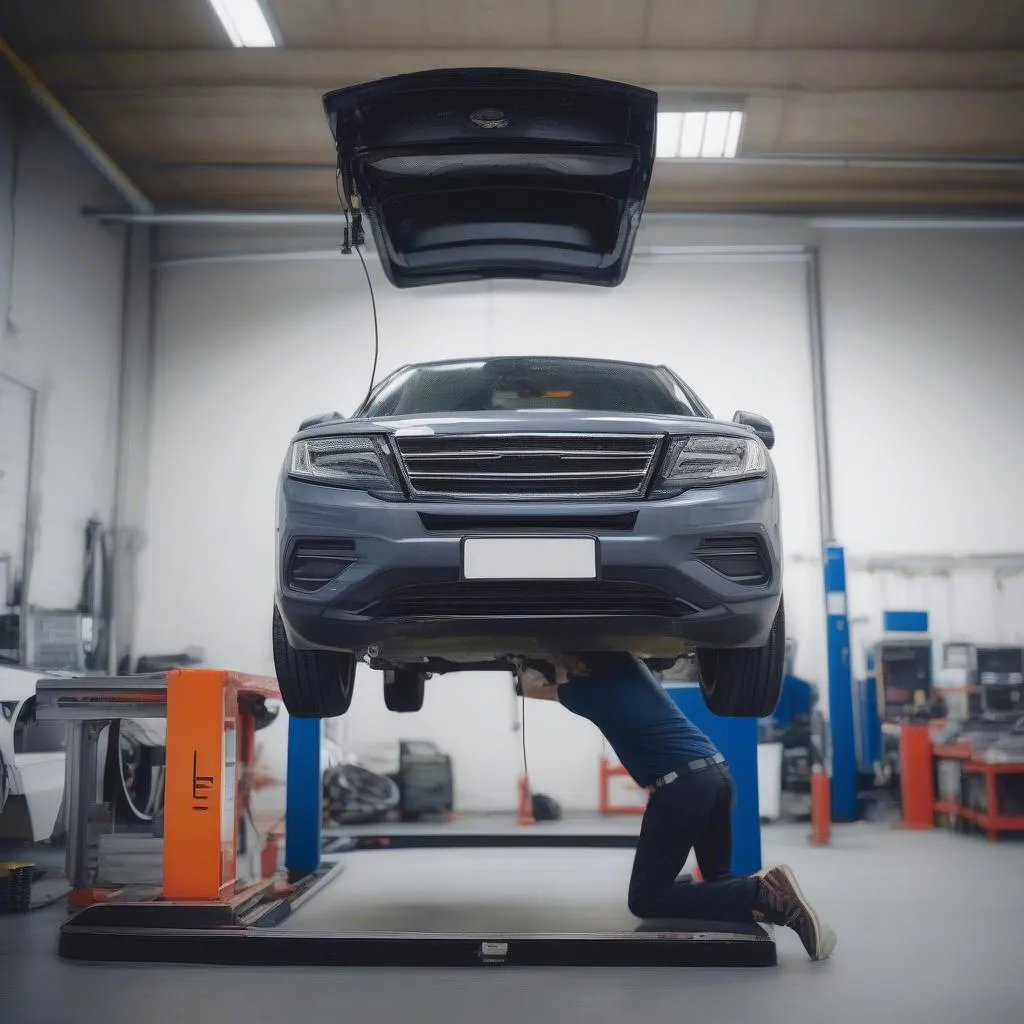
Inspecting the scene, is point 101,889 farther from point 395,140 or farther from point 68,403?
point 68,403

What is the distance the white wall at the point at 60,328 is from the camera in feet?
19.7

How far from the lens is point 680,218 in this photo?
767 cm

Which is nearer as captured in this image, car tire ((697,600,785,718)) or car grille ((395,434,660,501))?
car grille ((395,434,660,501))

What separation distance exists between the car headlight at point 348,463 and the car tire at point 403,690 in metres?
1.28

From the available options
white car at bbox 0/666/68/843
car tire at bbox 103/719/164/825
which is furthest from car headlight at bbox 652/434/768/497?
white car at bbox 0/666/68/843

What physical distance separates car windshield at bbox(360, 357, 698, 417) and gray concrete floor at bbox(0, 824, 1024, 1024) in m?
1.56

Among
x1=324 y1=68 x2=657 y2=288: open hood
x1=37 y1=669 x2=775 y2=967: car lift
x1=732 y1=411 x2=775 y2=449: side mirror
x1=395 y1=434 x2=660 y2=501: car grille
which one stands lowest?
x1=37 y1=669 x2=775 y2=967: car lift

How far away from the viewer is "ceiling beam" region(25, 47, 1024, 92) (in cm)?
602

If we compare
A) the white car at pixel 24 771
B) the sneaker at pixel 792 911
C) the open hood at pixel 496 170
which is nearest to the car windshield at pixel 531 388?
the open hood at pixel 496 170

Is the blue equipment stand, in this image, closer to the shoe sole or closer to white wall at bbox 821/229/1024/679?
the shoe sole

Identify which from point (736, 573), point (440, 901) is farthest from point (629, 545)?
point (440, 901)

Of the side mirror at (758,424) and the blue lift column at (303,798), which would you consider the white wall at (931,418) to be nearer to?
the blue lift column at (303,798)

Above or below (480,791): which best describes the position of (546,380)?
above

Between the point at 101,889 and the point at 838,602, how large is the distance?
15.6 ft
